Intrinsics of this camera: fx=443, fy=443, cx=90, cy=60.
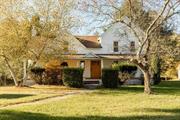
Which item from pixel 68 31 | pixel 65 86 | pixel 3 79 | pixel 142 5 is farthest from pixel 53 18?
pixel 3 79

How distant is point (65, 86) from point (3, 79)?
11.6 metres

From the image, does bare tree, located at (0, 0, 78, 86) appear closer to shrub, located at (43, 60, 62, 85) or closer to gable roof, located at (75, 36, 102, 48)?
shrub, located at (43, 60, 62, 85)

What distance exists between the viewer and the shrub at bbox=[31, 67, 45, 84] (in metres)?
43.5

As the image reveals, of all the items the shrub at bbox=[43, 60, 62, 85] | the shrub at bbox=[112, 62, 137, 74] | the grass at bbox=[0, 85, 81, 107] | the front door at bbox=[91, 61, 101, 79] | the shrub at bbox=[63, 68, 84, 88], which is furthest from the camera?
the front door at bbox=[91, 61, 101, 79]

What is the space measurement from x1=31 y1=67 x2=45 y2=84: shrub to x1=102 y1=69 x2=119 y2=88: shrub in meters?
6.79

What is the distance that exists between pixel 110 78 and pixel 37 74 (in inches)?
315

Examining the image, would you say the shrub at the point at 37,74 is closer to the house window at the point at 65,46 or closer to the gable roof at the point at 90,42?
the house window at the point at 65,46

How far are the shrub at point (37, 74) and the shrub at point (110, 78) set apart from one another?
6.79m

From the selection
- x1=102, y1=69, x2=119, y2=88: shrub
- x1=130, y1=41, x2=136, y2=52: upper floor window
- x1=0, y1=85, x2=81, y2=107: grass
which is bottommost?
x1=0, y1=85, x2=81, y2=107: grass

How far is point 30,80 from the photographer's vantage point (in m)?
46.3

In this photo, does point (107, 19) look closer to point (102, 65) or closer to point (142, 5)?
point (142, 5)

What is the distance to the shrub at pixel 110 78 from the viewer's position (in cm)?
3978

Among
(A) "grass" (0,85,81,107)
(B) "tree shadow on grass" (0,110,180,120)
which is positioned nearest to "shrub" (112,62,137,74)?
(A) "grass" (0,85,81,107)

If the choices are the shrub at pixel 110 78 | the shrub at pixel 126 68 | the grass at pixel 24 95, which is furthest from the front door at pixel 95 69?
the grass at pixel 24 95
